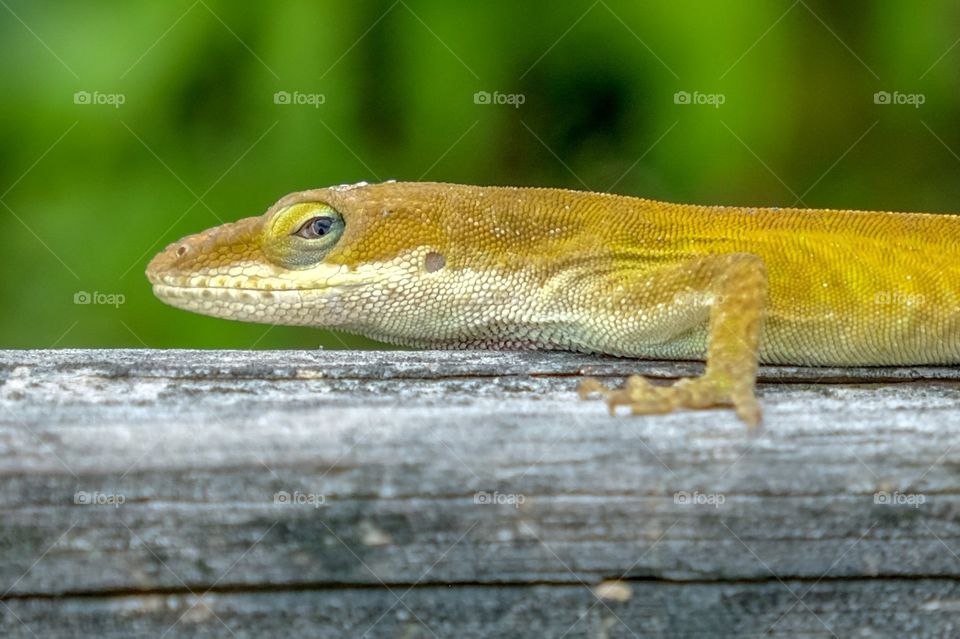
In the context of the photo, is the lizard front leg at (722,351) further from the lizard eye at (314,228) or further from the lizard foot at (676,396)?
the lizard eye at (314,228)

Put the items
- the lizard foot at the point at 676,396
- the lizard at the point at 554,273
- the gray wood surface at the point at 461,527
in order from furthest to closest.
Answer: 1. the lizard at the point at 554,273
2. the lizard foot at the point at 676,396
3. the gray wood surface at the point at 461,527

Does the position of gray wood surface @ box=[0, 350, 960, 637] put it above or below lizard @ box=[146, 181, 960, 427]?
below

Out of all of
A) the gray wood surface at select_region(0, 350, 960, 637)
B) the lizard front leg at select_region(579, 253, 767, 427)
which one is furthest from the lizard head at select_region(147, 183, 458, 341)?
the gray wood surface at select_region(0, 350, 960, 637)

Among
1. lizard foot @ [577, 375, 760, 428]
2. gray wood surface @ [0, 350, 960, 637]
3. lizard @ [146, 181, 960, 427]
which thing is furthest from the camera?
lizard @ [146, 181, 960, 427]

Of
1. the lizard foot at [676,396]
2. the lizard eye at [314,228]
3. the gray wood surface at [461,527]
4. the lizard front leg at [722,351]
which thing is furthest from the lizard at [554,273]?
the gray wood surface at [461,527]

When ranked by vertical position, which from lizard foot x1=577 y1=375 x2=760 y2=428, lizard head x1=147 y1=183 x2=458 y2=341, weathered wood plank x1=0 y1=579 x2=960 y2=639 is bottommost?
weathered wood plank x1=0 y1=579 x2=960 y2=639

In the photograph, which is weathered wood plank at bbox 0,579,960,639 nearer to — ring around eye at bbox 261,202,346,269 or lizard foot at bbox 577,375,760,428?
lizard foot at bbox 577,375,760,428

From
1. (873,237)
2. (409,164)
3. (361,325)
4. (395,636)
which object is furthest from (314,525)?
(873,237)

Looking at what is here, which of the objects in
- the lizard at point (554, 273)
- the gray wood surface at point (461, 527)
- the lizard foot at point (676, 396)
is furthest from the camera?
the lizard at point (554, 273)
